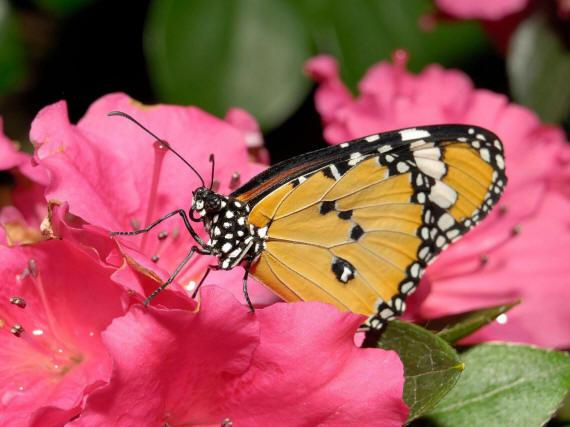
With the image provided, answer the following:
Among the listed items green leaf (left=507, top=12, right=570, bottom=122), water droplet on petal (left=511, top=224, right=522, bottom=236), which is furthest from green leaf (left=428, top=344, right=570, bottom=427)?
green leaf (left=507, top=12, right=570, bottom=122)

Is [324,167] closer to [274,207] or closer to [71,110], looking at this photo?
[274,207]

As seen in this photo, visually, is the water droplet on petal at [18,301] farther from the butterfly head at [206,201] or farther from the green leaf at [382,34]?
the green leaf at [382,34]

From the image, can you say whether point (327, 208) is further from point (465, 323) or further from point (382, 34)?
point (382, 34)

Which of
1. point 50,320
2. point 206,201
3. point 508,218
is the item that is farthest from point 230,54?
point 50,320

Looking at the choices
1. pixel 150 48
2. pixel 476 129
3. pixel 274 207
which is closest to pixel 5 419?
pixel 274 207

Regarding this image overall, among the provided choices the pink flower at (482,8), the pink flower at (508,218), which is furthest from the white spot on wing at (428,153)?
the pink flower at (482,8)

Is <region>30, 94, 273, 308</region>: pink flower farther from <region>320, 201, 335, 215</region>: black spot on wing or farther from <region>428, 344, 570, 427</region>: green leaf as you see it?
<region>428, 344, 570, 427</region>: green leaf
